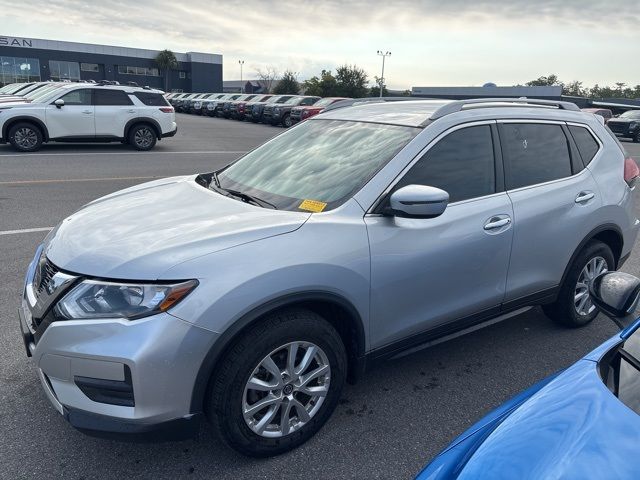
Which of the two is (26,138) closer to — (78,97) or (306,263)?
(78,97)

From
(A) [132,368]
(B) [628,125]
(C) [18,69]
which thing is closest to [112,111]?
(A) [132,368]

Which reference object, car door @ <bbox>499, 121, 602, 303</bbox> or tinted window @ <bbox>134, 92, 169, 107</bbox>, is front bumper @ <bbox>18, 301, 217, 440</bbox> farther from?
tinted window @ <bbox>134, 92, 169, 107</bbox>

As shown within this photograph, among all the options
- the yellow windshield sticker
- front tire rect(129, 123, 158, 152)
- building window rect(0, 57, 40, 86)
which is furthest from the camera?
building window rect(0, 57, 40, 86)

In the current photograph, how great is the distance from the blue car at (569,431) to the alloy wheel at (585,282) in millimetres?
2140

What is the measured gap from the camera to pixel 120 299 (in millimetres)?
2207

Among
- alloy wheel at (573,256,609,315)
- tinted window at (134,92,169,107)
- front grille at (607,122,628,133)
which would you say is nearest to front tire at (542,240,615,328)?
alloy wheel at (573,256,609,315)

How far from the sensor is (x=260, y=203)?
294cm

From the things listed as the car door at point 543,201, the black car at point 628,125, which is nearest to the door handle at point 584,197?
the car door at point 543,201

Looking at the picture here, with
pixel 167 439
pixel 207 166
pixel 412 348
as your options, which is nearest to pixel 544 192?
pixel 412 348

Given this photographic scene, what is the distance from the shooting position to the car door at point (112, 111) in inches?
539

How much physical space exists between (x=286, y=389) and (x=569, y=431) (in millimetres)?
1382

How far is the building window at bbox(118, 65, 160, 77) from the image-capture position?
243ft

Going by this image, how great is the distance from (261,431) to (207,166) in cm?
1042

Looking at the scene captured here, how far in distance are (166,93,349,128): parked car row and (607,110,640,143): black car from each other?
14.9 metres
